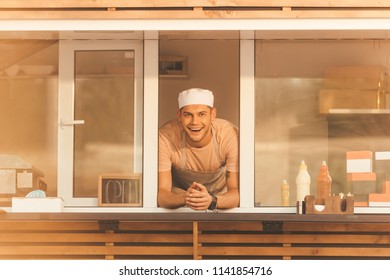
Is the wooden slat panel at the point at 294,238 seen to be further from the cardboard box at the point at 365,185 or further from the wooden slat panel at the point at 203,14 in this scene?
the wooden slat panel at the point at 203,14

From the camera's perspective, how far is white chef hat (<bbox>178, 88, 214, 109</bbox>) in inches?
354

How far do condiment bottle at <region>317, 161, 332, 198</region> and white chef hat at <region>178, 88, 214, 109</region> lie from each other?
101 cm

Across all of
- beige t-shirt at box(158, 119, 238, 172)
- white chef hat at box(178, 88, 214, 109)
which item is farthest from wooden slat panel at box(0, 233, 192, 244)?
white chef hat at box(178, 88, 214, 109)

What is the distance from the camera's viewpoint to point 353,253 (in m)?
8.94

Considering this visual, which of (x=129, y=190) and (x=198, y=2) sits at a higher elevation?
(x=198, y=2)

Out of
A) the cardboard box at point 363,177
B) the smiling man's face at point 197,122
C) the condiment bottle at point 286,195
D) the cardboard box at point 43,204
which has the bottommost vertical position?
the cardboard box at point 43,204

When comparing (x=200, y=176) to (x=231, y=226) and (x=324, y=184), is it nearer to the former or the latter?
(x=231, y=226)

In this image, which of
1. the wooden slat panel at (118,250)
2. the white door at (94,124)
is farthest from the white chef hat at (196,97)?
the wooden slat panel at (118,250)

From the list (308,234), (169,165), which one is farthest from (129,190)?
(308,234)

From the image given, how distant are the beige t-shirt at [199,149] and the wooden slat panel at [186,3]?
98 centimetres

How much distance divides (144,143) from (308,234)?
57.4 inches

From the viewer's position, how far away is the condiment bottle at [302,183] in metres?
8.87
